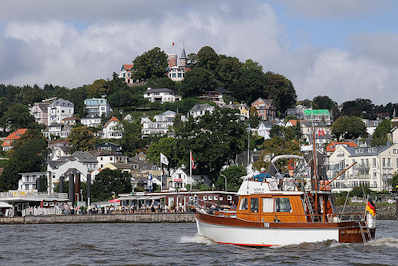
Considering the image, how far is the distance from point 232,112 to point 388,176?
76.9ft

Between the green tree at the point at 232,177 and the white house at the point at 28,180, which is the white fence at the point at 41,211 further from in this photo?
the white house at the point at 28,180

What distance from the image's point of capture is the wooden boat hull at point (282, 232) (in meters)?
Answer: 36.4

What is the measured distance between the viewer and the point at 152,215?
75.9 meters

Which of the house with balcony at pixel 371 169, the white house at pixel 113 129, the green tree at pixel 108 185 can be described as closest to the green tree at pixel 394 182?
the house with balcony at pixel 371 169

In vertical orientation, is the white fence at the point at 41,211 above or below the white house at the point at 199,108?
below

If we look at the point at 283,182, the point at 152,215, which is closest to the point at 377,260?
the point at 283,182

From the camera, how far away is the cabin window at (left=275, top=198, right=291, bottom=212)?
1481 inches

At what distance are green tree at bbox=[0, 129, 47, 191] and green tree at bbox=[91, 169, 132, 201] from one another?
28.7m

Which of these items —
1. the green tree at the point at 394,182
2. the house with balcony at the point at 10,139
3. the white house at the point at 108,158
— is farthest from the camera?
the house with balcony at the point at 10,139

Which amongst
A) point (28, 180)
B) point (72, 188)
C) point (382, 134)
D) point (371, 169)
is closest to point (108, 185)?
point (72, 188)

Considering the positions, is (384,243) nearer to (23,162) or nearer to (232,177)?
(232,177)

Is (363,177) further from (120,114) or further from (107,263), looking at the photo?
(120,114)

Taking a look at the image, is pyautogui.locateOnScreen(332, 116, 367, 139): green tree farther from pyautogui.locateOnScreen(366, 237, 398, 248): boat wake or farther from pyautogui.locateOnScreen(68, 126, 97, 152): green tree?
pyautogui.locateOnScreen(366, 237, 398, 248): boat wake

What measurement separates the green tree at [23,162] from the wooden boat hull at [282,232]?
103825 millimetres
